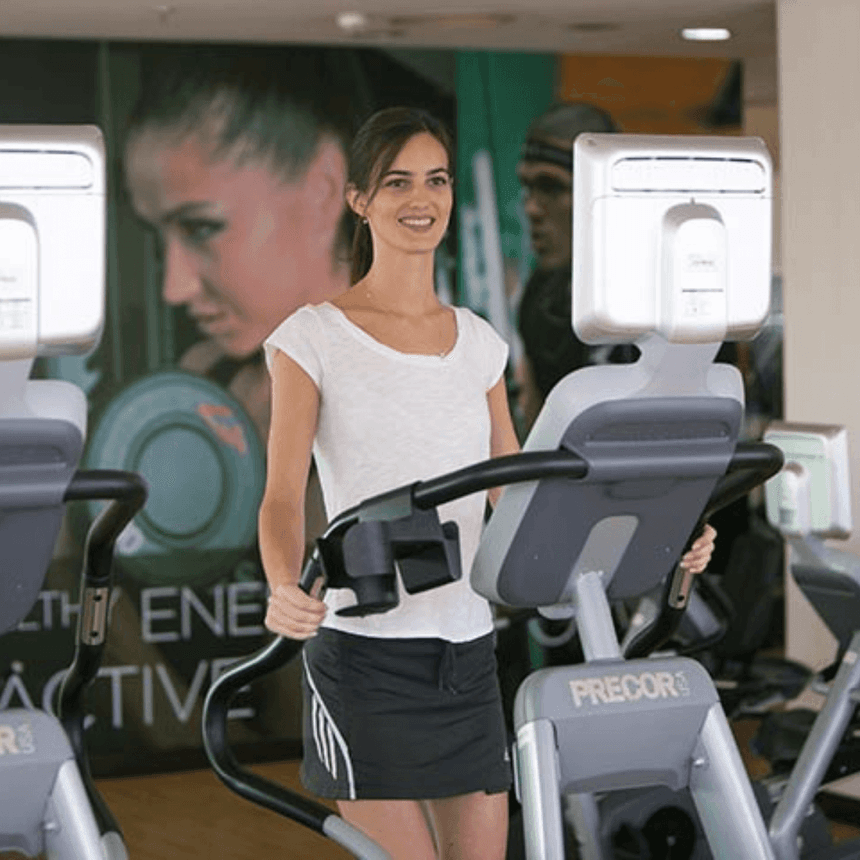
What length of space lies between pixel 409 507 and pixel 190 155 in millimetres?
4510

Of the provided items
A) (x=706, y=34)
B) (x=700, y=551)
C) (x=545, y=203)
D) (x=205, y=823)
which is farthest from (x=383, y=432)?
(x=545, y=203)

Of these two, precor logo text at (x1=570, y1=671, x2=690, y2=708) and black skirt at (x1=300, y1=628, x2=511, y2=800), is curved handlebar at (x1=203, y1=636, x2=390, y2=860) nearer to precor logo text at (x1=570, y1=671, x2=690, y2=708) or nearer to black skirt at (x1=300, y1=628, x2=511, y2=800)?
black skirt at (x1=300, y1=628, x2=511, y2=800)

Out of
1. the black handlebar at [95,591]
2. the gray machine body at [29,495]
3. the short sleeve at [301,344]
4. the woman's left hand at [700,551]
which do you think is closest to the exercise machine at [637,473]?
the woman's left hand at [700,551]

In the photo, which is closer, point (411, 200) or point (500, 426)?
point (411, 200)

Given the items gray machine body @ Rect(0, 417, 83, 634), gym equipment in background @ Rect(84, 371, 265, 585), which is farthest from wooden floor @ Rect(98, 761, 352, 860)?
gray machine body @ Rect(0, 417, 83, 634)

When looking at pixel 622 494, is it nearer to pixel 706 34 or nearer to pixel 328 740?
pixel 328 740

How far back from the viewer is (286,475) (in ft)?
8.68

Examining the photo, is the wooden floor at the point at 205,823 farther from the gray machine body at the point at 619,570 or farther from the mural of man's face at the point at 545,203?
the gray machine body at the point at 619,570

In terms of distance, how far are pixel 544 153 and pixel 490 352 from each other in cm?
436

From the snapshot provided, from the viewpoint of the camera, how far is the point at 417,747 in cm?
269

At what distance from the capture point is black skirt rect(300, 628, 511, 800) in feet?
8.79

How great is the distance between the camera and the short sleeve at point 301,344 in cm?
268

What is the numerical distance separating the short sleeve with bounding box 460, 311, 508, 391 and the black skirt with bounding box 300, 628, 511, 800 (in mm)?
418

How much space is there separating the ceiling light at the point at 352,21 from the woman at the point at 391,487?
11.3 feet
